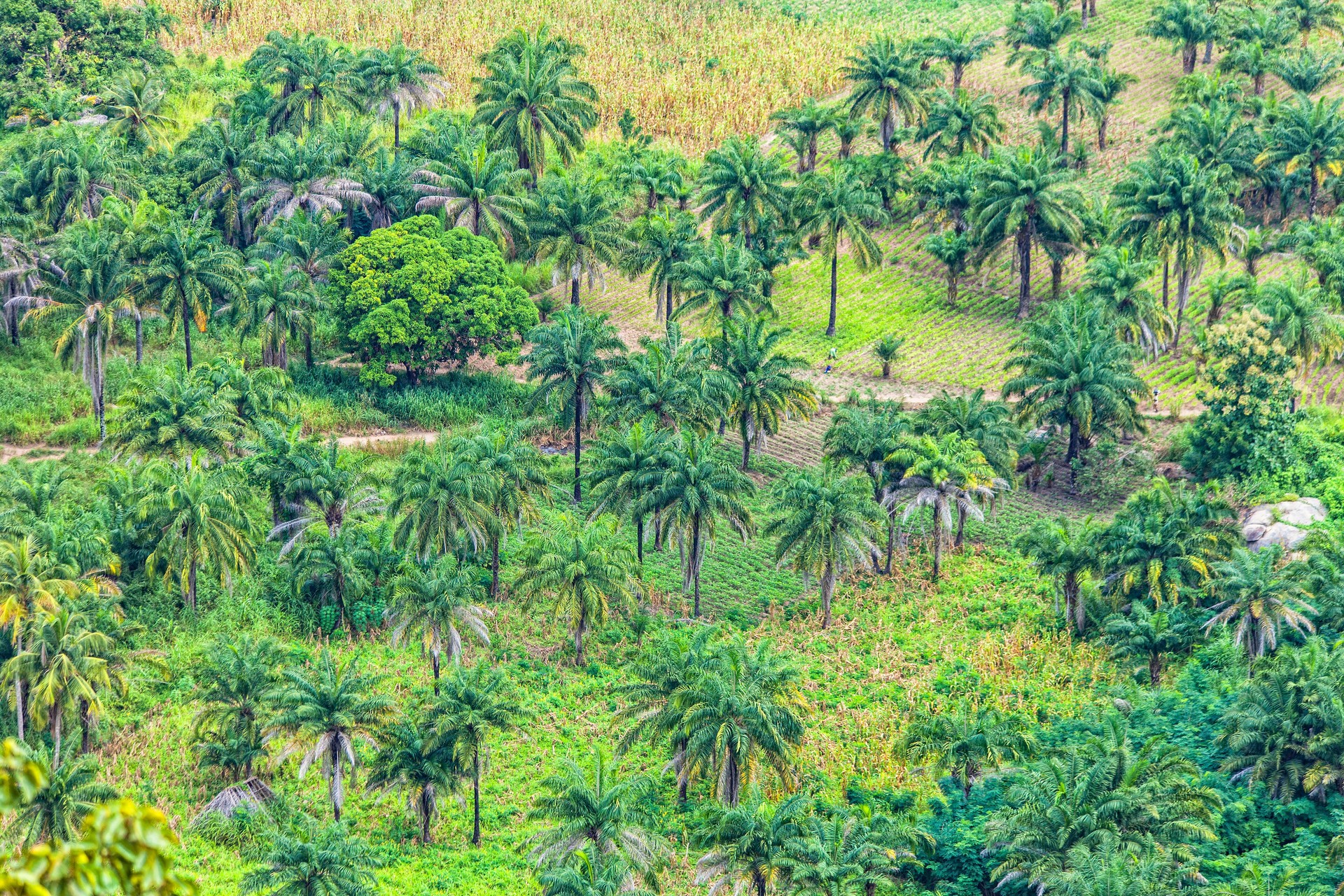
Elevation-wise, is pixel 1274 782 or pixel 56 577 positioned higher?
pixel 56 577

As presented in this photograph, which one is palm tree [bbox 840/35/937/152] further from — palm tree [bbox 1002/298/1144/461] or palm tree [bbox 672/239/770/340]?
palm tree [bbox 1002/298/1144/461]

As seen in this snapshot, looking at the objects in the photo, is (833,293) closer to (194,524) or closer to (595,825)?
(194,524)

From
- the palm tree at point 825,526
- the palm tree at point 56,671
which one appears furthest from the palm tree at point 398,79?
the palm tree at point 56,671

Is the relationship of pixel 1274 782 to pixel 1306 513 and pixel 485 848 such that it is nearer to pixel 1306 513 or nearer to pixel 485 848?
pixel 1306 513

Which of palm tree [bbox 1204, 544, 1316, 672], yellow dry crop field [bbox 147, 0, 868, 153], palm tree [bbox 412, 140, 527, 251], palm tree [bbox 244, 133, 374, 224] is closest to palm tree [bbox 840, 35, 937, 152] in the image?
yellow dry crop field [bbox 147, 0, 868, 153]

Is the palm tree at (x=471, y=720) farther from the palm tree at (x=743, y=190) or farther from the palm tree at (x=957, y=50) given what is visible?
the palm tree at (x=957, y=50)

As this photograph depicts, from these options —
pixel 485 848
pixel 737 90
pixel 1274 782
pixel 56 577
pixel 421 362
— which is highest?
pixel 737 90

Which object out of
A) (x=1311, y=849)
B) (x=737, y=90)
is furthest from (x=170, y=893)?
(x=737, y=90)

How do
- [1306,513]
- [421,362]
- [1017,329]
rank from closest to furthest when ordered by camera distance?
[1306,513], [421,362], [1017,329]
